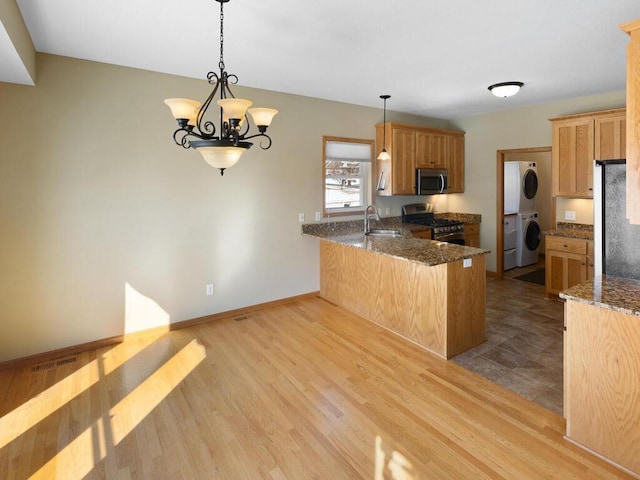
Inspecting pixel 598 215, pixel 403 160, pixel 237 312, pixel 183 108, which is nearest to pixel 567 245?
pixel 403 160

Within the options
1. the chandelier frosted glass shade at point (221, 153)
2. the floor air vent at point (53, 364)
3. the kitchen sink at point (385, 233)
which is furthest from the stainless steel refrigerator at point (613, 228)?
the floor air vent at point (53, 364)

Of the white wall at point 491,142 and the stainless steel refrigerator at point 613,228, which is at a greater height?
the white wall at point 491,142

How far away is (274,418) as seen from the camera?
241cm

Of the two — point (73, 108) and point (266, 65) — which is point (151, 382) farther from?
point (266, 65)

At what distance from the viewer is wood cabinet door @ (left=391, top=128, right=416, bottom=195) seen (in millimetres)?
5262

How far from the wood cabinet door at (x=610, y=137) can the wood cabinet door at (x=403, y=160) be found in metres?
2.21

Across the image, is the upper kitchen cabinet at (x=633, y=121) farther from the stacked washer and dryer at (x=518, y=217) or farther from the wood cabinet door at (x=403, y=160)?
the stacked washer and dryer at (x=518, y=217)

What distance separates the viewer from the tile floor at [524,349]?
8.99 ft

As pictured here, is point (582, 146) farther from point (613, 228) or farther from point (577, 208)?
point (613, 228)

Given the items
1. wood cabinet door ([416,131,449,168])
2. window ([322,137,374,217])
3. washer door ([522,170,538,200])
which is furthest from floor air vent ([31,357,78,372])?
washer door ([522,170,538,200])

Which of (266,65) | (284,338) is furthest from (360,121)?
(284,338)

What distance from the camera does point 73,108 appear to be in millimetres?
3238

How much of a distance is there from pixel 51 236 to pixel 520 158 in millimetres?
7426

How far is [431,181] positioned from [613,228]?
3.53 metres
